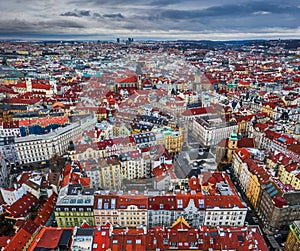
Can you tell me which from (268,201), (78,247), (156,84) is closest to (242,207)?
(268,201)

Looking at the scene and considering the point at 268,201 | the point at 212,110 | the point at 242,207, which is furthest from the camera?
the point at 212,110

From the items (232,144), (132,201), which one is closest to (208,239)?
(132,201)

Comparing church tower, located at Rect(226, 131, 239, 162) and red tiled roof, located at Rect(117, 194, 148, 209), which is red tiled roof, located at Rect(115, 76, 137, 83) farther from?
red tiled roof, located at Rect(117, 194, 148, 209)

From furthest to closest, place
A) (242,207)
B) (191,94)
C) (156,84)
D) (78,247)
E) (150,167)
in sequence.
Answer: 1. (156,84)
2. (191,94)
3. (150,167)
4. (242,207)
5. (78,247)

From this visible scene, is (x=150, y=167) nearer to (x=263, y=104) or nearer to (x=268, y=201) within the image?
(x=268, y=201)

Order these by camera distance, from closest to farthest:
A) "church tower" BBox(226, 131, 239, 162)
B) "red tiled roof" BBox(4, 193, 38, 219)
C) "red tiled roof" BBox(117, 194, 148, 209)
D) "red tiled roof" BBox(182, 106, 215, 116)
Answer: "red tiled roof" BBox(117, 194, 148, 209), "red tiled roof" BBox(4, 193, 38, 219), "church tower" BBox(226, 131, 239, 162), "red tiled roof" BBox(182, 106, 215, 116)

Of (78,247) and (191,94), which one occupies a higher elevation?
(191,94)

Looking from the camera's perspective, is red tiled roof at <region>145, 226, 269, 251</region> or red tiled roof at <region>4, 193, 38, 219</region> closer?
red tiled roof at <region>145, 226, 269, 251</region>

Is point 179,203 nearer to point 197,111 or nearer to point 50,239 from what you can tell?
point 50,239

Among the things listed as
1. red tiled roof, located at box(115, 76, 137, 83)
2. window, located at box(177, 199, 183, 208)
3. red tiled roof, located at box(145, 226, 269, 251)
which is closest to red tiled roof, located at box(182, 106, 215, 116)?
window, located at box(177, 199, 183, 208)

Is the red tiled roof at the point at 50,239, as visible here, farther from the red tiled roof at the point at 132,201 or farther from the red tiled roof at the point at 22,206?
the red tiled roof at the point at 22,206

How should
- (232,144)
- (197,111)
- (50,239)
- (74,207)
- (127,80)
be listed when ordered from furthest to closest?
(127,80) → (197,111) → (232,144) → (74,207) → (50,239)
